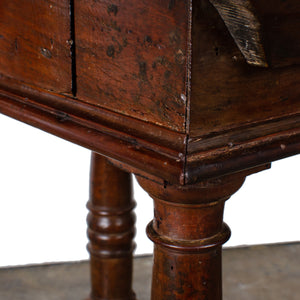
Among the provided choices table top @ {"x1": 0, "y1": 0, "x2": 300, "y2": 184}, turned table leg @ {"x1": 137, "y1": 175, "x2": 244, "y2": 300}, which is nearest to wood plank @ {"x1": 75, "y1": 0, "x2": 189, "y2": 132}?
table top @ {"x1": 0, "y1": 0, "x2": 300, "y2": 184}

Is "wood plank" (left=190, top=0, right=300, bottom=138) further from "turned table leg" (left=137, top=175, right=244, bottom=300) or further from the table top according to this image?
"turned table leg" (left=137, top=175, right=244, bottom=300)

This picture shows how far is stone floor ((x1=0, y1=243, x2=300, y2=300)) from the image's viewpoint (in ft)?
5.32

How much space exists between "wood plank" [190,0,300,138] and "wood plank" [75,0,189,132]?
0.02m

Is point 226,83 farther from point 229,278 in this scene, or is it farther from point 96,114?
point 229,278

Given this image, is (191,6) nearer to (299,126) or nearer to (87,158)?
(299,126)

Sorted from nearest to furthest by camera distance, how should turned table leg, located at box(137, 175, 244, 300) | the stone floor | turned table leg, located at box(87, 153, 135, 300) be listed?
1. turned table leg, located at box(137, 175, 244, 300)
2. turned table leg, located at box(87, 153, 135, 300)
3. the stone floor

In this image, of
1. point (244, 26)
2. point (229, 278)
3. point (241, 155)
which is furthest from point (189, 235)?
point (229, 278)

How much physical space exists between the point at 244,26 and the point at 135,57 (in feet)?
0.42

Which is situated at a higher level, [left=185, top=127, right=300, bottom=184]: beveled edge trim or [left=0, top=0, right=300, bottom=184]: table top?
[left=0, top=0, right=300, bottom=184]: table top

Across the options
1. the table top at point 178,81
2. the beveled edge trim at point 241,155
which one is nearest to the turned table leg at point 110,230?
the table top at point 178,81

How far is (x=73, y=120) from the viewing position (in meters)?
0.78

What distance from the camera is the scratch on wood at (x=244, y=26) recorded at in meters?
0.58

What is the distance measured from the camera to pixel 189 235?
0.74 meters

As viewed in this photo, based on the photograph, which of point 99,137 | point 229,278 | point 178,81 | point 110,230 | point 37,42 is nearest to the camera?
point 178,81
